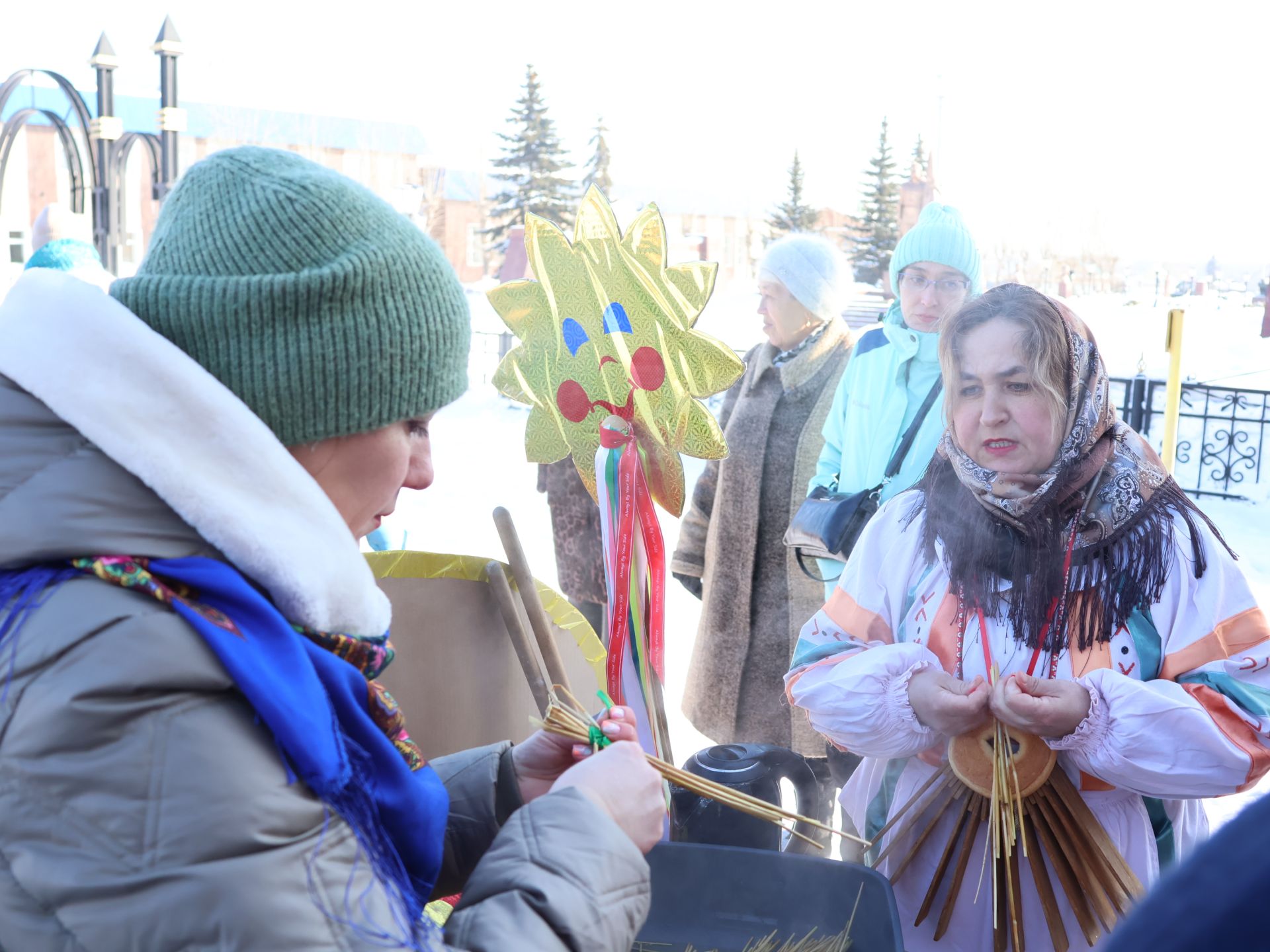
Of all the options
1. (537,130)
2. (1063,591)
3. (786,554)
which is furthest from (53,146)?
(1063,591)

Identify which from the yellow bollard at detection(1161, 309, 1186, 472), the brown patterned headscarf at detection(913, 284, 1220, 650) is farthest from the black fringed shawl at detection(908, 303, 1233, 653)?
the yellow bollard at detection(1161, 309, 1186, 472)

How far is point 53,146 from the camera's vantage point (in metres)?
21.6

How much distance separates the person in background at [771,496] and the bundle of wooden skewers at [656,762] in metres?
1.58

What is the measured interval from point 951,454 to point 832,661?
0.42 meters

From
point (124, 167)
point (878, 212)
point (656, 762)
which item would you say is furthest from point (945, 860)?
point (878, 212)

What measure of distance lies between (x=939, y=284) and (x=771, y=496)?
0.82 meters

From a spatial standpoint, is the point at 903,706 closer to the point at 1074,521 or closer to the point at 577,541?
the point at 1074,521

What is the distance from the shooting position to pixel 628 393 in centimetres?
225

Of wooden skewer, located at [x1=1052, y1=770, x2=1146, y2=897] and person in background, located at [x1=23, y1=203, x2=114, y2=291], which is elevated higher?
person in background, located at [x1=23, y1=203, x2=114, y2=291]

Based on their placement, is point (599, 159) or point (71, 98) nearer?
point (71, 98)

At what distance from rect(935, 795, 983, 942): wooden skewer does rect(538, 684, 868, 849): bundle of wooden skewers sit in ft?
0.47

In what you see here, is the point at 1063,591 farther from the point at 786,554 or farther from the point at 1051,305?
the point at 786,554

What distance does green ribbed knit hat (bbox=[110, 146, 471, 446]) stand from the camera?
2.98ft

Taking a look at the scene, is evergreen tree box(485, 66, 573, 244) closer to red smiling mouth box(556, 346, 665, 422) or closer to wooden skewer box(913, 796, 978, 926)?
red smiling mouth box(556, 346, 665, 422)
